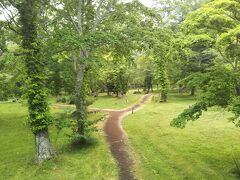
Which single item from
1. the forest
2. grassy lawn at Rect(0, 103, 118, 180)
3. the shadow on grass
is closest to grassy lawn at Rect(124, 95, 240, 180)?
the forest

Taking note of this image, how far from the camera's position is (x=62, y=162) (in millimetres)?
22203

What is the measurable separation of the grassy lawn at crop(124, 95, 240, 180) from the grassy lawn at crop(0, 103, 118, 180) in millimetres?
2375

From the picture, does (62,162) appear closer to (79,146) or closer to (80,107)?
(79,146)

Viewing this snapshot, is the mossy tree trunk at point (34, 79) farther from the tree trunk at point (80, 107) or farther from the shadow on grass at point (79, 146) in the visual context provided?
the tree trunk at point (80, 107)

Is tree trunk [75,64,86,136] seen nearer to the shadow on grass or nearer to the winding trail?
the shadow on grass

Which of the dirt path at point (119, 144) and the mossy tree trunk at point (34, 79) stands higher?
the mossy tree trunk at point (34, 79)

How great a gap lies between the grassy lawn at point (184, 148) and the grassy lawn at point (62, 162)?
7.79ft

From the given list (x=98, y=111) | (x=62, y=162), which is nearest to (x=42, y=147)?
(x=62, y=162)

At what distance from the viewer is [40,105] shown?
72.5ft

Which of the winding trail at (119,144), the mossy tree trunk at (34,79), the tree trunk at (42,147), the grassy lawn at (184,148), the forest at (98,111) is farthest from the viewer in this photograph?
the tree trunk at (42,147)

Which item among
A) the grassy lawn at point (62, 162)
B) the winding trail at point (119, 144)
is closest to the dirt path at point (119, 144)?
the winding trail at point (119, 144)

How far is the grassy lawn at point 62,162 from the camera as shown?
20250 millimetres

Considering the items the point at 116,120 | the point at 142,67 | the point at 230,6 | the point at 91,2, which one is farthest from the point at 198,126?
the point at 142,67

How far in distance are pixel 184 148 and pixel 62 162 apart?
968 cm
